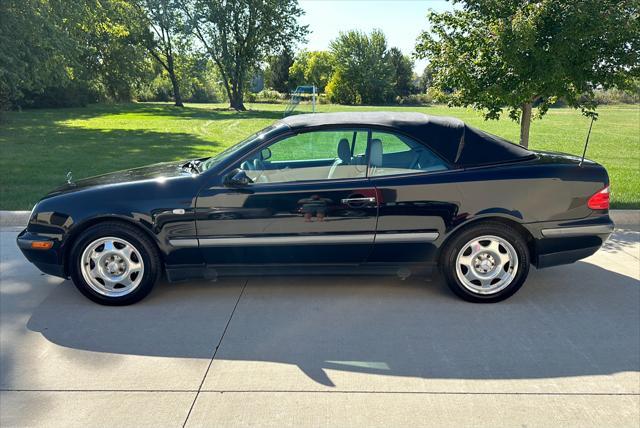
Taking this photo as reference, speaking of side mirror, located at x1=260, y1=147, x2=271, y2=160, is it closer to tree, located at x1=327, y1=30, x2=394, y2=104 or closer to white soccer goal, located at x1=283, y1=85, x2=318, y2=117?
white soccer goal, located at x1=283, y1=85, x2=318, y2=117

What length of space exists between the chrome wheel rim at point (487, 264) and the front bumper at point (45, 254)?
3210 mm

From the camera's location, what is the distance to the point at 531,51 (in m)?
6.70

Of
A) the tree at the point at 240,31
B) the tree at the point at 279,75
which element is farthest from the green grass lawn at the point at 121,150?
the tree at the point at 279,75

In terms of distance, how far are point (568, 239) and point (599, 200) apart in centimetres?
41

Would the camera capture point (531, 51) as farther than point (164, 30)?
No

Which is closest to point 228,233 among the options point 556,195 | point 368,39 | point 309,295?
point 309,295

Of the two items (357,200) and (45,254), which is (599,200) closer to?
(357,200)

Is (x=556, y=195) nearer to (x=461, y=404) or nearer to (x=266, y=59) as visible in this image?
(x=461, y=404)

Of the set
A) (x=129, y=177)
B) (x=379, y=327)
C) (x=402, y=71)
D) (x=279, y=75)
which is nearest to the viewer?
(x=379, y=327)

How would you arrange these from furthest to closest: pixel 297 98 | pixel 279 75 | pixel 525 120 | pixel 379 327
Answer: pixel 279 75 < pixel 297 98 < pixel 525 120 < pixel 379 327

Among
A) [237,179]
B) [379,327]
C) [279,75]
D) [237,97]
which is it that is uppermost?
[237,179]

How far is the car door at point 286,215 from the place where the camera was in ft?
13.7

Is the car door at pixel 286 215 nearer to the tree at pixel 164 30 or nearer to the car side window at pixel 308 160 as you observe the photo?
the car side window at pixel 308 160

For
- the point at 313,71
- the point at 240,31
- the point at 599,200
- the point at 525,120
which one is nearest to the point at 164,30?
the point at 240,31
